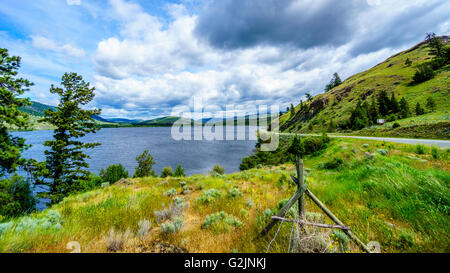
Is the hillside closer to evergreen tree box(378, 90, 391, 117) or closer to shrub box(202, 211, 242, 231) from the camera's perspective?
evergreen tree box(378, 90, 391, 117)

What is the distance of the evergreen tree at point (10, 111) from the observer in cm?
1074

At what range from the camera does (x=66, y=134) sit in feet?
58.7

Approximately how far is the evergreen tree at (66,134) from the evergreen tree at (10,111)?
4860 mm

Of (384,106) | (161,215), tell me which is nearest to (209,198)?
(161,215)

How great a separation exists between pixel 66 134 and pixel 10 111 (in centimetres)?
825

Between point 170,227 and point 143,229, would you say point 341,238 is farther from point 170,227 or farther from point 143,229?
point 143,229

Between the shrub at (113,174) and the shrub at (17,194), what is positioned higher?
the shrub at (17,194)

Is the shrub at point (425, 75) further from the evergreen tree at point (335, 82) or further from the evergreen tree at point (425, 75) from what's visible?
the evergreen tree at point (335, 82)

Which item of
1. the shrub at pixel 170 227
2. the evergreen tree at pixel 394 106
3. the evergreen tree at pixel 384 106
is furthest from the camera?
the evergreen tree at pixel 384 106

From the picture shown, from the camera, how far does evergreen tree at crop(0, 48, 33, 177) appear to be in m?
10.7

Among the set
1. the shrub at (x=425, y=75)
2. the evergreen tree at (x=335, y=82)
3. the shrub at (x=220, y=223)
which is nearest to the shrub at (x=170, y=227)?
the shrub at (x=220, y=223)
